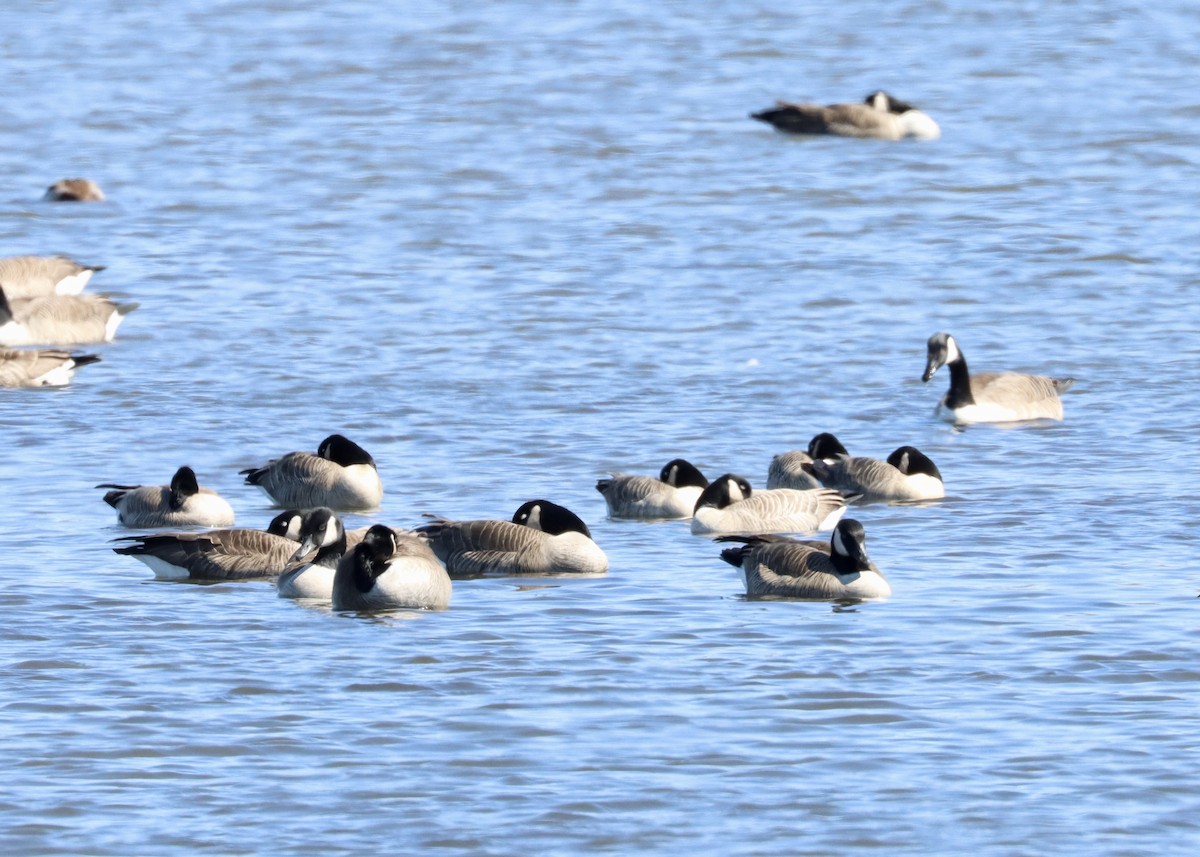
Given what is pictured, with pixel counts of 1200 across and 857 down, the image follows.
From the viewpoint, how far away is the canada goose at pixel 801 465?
55.1 feet

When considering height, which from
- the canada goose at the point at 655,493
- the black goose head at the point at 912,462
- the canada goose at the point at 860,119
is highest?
the canada goose at the point at 860,119

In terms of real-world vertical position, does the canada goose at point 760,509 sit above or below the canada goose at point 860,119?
below

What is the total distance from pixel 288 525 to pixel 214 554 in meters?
0.70

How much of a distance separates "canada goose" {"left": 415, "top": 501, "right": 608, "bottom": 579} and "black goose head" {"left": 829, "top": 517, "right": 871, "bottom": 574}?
5.03ft

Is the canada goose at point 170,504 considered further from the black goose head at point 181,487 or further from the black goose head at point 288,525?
the black goose head at point 288,525

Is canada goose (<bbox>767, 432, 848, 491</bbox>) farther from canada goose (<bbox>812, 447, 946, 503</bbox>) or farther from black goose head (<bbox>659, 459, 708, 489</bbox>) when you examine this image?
black goose head (<bbox>659, 459, 708, 489</bbox>)

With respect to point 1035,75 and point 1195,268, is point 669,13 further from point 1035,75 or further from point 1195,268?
point 1195,268

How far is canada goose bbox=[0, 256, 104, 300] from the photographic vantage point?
25.6 metres

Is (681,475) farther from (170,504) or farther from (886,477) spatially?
(170,504)

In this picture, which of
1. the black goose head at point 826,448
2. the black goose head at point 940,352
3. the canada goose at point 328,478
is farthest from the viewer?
the black goose head at point 940,352

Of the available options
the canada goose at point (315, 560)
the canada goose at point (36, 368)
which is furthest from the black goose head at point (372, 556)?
the canada goose at point (36, 368)

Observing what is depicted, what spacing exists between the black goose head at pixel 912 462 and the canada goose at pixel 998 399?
3280 millimetres

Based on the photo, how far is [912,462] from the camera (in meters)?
16.3

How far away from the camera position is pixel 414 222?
30344 millimetres
